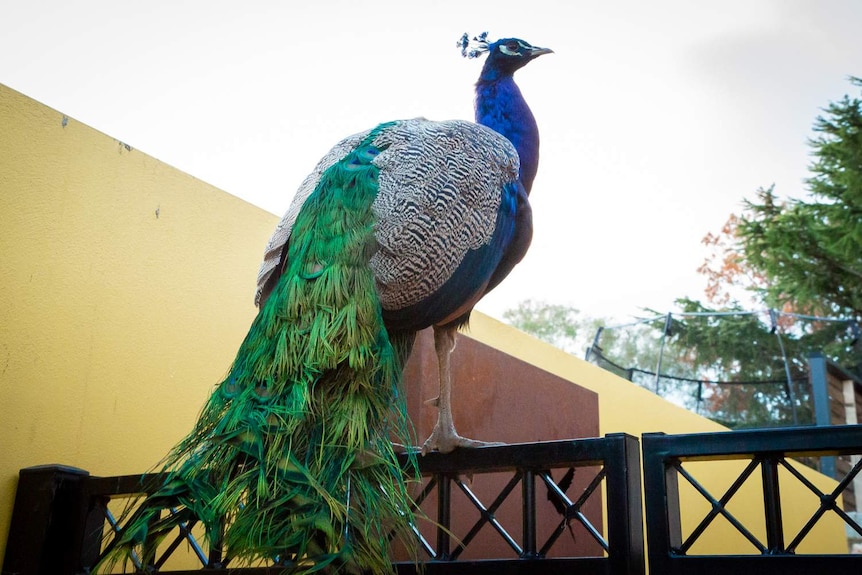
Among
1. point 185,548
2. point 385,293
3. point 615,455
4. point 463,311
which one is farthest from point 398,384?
point 185,548

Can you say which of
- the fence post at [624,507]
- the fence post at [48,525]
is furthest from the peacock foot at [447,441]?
the fence post at [48,525]

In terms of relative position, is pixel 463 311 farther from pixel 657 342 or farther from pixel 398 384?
pixel 657 342

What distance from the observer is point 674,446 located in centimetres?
245

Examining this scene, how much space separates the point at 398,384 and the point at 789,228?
36.1ft

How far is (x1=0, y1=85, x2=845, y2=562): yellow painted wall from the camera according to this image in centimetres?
350

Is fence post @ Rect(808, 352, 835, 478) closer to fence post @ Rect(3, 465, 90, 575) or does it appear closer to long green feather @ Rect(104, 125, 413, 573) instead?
long green feather @ Rect(104, 125, 413, 573)

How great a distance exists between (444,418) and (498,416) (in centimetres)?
102

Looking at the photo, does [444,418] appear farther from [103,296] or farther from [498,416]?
[103,296]

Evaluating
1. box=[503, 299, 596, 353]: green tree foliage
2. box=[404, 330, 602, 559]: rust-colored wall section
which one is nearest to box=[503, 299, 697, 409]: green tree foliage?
box=[503, 299, 596, 353]: green tree foliage

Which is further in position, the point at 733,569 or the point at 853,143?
the point at 853,143

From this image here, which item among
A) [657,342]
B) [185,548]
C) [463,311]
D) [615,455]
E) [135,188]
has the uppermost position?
[657,342]

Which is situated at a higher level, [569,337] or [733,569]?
[569,337]

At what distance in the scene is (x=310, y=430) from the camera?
2277 mm

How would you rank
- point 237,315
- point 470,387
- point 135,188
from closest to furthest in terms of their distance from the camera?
point 470,387 → point 135,188 → point 237,315
